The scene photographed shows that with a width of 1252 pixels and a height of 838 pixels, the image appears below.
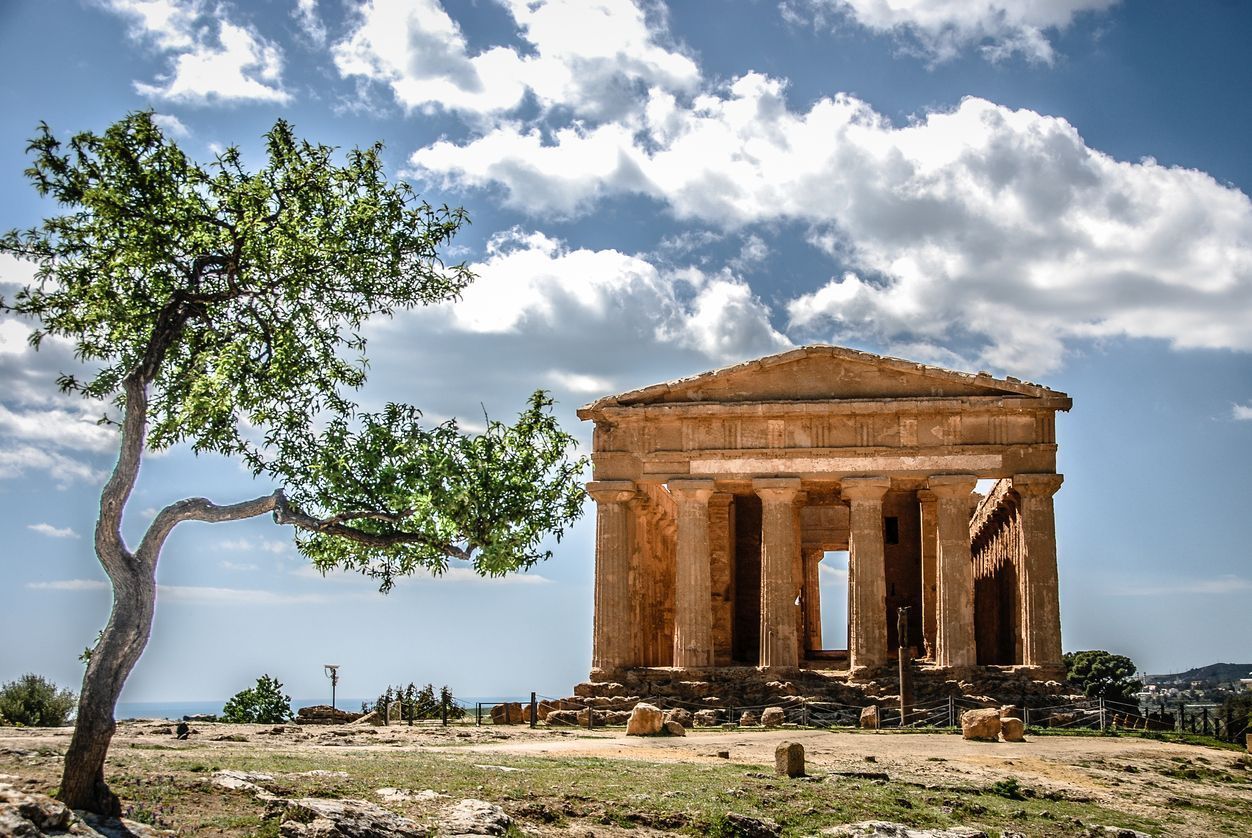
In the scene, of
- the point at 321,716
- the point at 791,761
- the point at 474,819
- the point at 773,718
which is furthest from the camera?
the point at 321,716

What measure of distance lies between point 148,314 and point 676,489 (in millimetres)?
26831

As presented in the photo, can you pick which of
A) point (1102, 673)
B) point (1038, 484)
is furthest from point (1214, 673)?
point (1038, 484)

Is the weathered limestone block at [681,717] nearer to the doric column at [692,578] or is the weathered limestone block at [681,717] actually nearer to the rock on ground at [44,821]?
the doric column at [692,578]

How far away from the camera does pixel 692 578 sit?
4244 centimetres

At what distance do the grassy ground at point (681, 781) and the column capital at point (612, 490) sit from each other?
41.1 ft

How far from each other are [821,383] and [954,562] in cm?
655

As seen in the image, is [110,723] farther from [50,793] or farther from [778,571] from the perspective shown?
[778,571]

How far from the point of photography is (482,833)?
16719 mm

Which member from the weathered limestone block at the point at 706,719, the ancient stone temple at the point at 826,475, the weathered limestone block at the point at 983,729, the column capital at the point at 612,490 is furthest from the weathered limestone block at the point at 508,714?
the weathered limestone block at the point at 983,729

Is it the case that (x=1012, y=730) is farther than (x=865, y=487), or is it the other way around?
(x=865, y=487)

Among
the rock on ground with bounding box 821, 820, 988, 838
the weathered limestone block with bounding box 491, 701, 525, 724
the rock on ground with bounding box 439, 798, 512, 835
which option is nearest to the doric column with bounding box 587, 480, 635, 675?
the weathered limestone block with bounding box 491, 701, 525, 724

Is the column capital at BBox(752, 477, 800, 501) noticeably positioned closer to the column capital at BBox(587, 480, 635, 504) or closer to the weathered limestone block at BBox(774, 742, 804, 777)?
the column capital at BBox(587, 480, 635, 504)

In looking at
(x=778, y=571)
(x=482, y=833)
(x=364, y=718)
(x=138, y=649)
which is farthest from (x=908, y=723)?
(x=138, y=649)

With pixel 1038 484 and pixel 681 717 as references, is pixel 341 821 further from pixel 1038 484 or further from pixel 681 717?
pixel 1038 484
